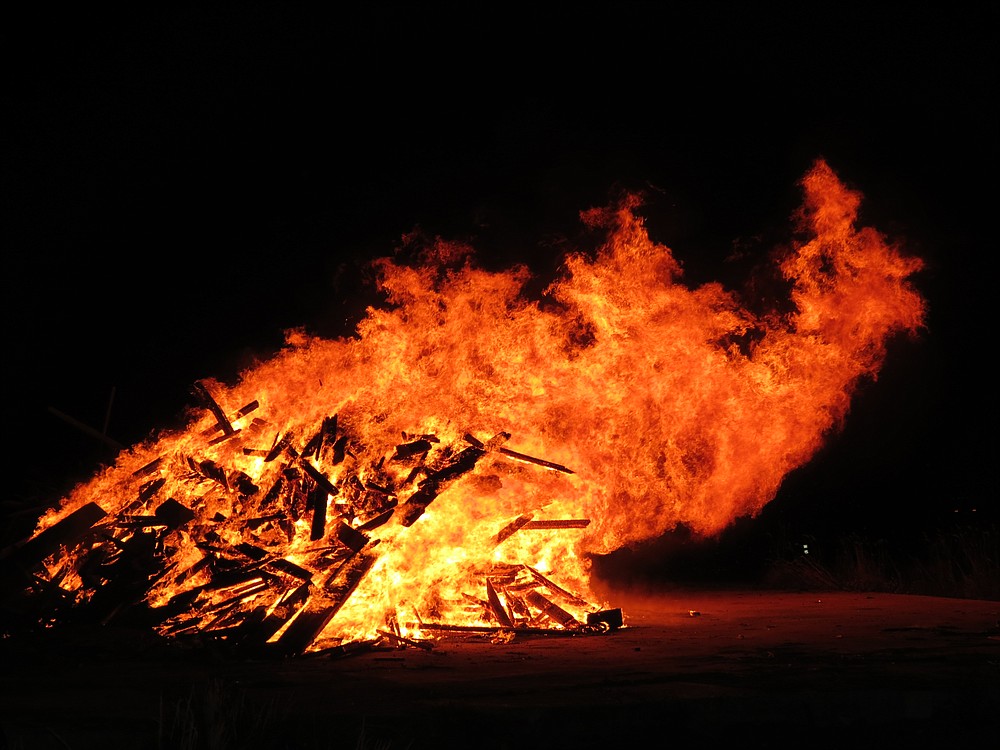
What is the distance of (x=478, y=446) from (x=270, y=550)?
2119 millimetres

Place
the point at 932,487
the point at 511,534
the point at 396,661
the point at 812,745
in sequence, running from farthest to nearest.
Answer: the point at 932,487, the point at 511,534, the point at 396,661, the point at 812,745

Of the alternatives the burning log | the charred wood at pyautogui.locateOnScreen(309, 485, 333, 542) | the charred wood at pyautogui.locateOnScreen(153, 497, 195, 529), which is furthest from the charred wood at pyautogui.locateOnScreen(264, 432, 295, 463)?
the burning log

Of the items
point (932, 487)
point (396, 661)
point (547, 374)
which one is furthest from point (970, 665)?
point (932, 487)

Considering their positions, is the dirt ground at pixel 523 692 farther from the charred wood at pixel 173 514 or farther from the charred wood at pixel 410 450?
the charred wood at pixel 410 450

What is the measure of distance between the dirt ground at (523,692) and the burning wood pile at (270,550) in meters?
0.46

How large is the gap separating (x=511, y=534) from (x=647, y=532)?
1.92 metres

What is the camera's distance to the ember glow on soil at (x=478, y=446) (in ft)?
27.3

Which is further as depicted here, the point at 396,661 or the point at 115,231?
the point at 115,231

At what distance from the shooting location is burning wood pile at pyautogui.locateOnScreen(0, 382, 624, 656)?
7844 mm

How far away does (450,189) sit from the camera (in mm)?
14867

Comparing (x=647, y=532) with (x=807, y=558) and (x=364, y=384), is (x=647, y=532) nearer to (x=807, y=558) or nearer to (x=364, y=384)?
(x=364, y=384)

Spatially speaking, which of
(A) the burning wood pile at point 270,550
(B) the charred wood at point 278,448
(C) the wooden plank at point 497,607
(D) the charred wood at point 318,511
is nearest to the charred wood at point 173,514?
(A) the burning wood pile at point 270,550

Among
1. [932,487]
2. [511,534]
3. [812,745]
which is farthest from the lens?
[932,487]

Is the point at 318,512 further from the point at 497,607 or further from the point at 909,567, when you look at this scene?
the point at 909,567
